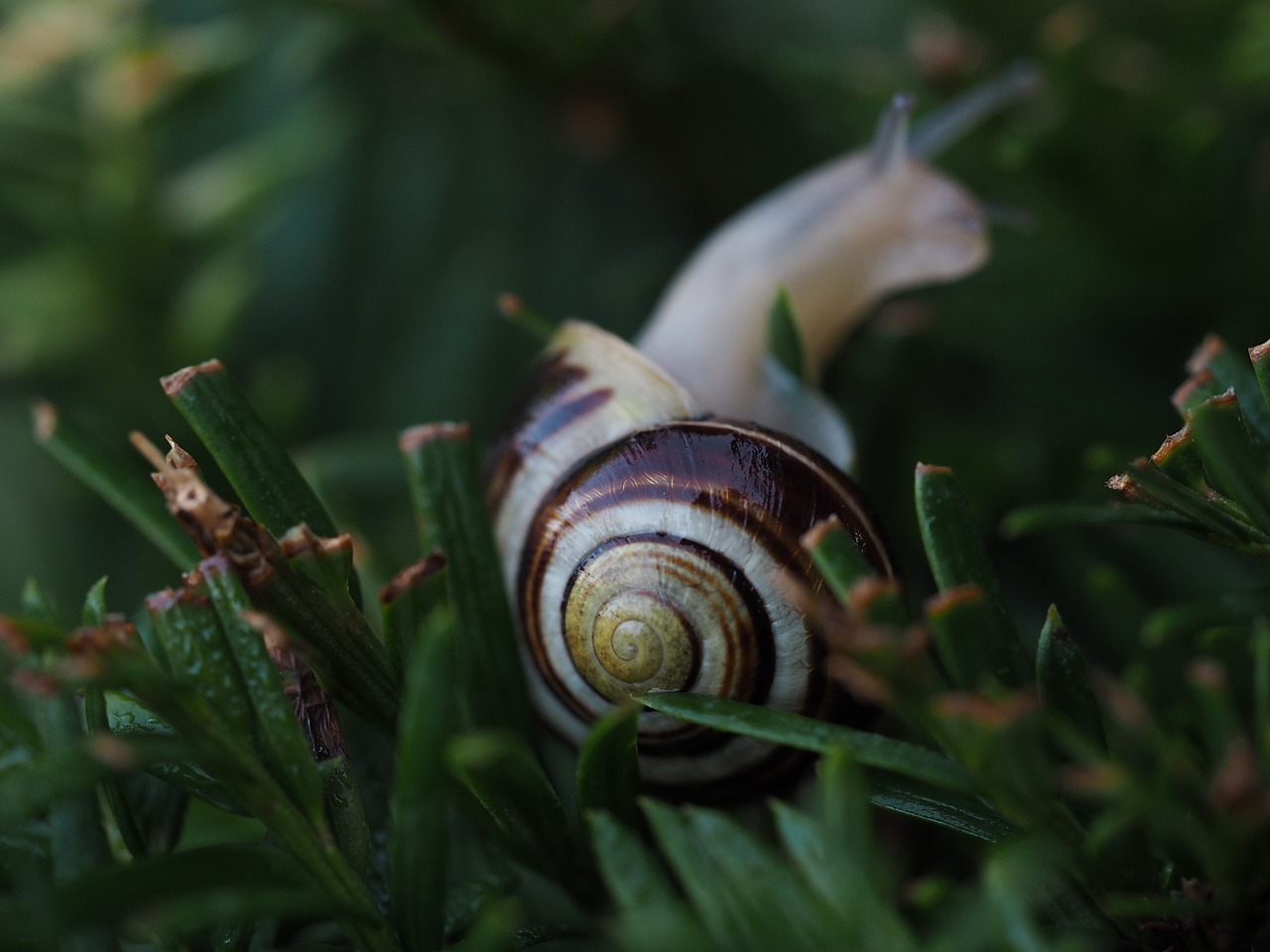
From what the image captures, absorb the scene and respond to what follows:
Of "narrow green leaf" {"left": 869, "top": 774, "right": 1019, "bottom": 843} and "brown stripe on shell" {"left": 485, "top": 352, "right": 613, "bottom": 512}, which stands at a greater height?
"brown stripe on shell" {"left": 485, "top": 352, "right": 613, "bottom": 512}

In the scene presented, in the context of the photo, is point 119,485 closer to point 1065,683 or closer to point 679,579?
point 679,579

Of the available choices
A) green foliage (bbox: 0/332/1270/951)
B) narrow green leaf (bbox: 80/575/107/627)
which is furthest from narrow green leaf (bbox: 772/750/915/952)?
narrow green leaf (bbox: 80/575/107/627)

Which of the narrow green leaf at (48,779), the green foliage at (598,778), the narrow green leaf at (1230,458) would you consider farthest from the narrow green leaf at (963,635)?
the narrow green leaf at (48,779)

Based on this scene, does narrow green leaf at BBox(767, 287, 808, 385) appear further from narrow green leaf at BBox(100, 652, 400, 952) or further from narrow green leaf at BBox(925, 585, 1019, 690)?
narrow green leaf at BBox(100, 652, 400, 952)

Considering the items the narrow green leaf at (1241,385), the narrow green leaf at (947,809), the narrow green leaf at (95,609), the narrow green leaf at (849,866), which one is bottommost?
the narrow green leaf at (947,809)

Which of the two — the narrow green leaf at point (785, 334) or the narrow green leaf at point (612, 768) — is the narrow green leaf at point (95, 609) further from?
the narrow green leaf at point (785, 334)

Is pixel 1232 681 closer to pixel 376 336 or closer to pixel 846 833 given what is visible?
pixel 846 833
